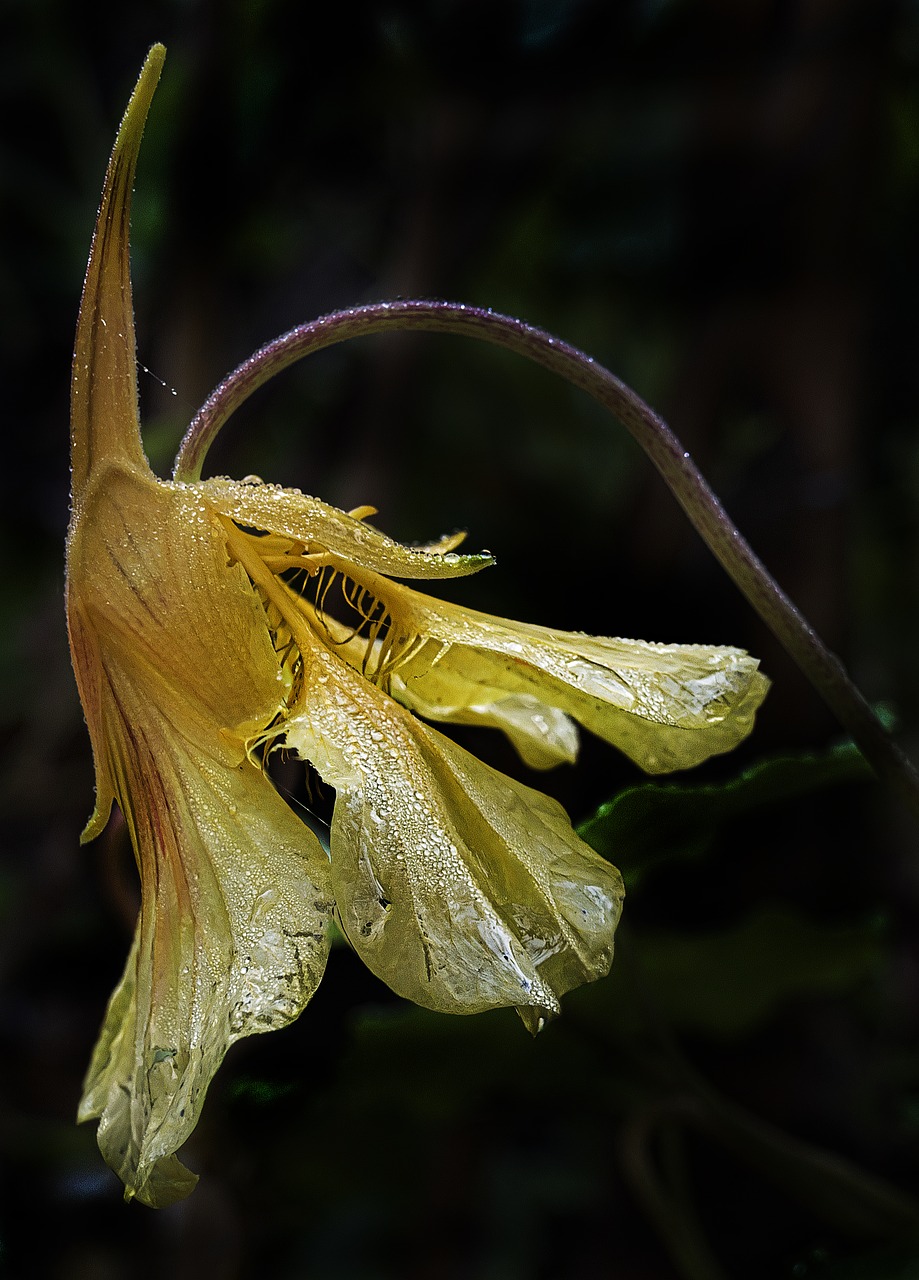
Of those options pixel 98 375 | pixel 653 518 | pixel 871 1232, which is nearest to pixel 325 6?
pixel 653 518

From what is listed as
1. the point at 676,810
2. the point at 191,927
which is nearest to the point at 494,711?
the point at 676,810

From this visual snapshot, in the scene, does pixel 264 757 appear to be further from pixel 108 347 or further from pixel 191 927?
pixel 108 347

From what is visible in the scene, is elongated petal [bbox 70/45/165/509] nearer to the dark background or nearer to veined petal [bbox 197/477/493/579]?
veined petal [bbox 197/477/493/579]

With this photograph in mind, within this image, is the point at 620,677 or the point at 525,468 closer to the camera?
the point at 620,677

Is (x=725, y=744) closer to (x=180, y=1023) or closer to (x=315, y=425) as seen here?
(x=180, y=1023)

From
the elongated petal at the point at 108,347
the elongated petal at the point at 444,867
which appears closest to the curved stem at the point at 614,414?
the elongated petal at the point at 108,347

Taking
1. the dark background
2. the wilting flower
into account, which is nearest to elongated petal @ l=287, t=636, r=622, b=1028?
the wilting flower

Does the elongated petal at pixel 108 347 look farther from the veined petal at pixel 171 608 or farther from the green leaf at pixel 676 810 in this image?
the green leaf at pixel 676 810
